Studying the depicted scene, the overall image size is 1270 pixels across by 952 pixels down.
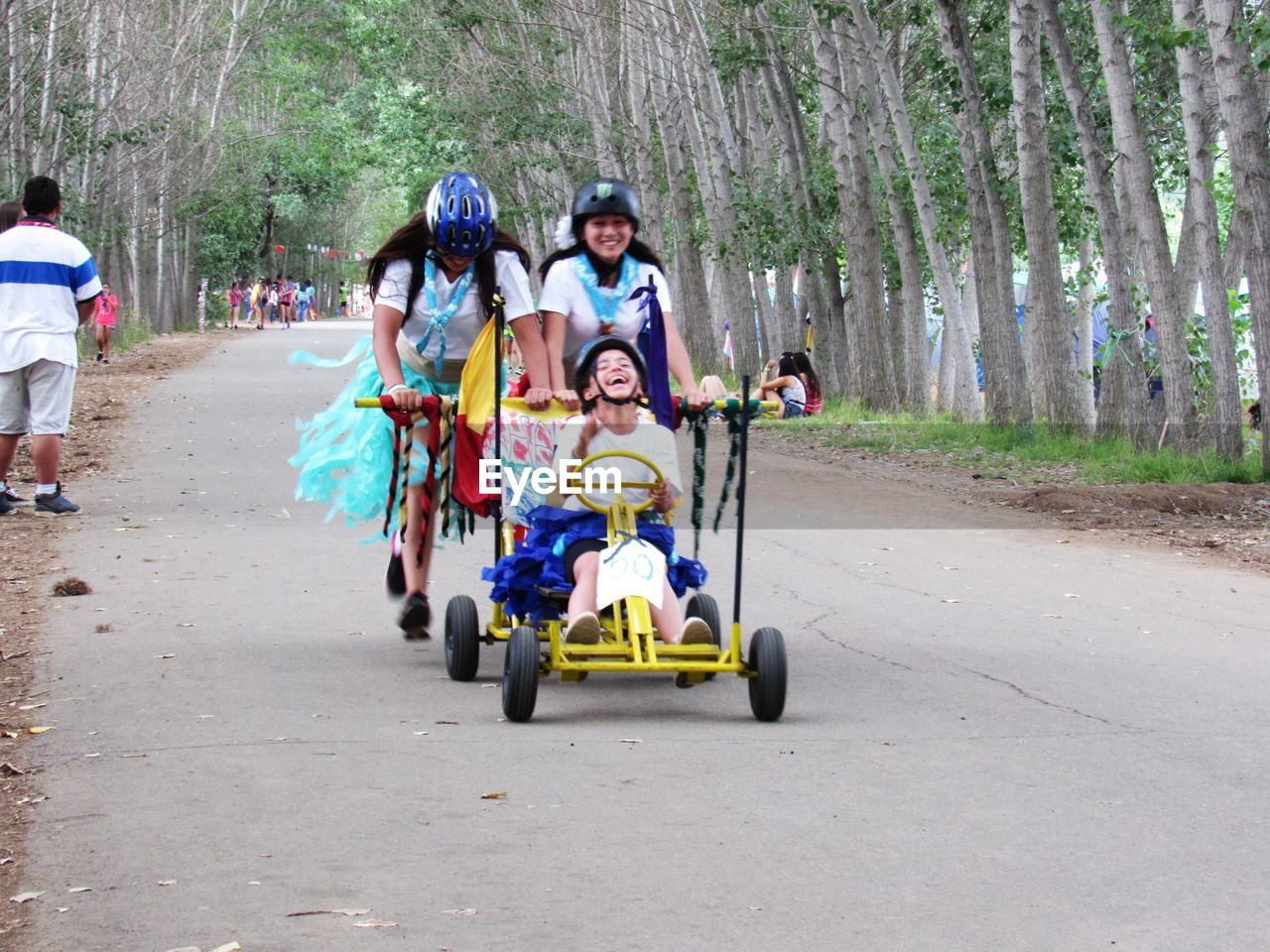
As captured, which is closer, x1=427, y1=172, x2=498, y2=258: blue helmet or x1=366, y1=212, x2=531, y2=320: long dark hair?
x1=427, y1=172, x2=498, y2=258: blue helmet

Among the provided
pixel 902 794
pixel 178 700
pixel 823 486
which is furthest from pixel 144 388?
pixel 902 794

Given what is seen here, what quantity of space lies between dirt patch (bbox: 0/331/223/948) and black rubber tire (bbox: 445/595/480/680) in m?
1.52

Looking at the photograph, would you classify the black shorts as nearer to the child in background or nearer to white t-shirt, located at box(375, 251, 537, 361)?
white t-shirt, located at box(375, 251, 537, 361)

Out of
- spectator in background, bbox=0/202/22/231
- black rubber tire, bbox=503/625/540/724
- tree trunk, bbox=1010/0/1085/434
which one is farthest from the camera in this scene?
tree trunk, bbox=1010/0/1085/434

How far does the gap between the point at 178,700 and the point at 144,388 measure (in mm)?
21131

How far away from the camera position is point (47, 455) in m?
12.3

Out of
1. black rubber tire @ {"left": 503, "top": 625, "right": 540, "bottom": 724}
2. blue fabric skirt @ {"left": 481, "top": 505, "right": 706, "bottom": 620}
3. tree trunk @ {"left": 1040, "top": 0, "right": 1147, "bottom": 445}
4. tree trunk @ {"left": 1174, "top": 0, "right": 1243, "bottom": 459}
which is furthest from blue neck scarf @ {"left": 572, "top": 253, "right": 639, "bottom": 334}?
tree trunk @ {"left": 1040, "top": 0, "right": 1147, "bottom": 445}

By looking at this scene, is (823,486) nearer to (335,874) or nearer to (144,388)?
(335,874)

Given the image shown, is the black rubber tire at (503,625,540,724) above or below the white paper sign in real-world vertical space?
below

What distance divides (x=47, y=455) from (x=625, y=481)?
6.52 m

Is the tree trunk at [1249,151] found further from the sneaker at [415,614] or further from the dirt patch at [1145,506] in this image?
the sneaker at [415,614]

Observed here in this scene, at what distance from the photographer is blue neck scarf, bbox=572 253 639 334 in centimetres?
758

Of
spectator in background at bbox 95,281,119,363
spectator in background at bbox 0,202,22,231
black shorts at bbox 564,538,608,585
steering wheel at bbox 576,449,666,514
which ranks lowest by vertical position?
black shorts at bbox 564,538,608,585

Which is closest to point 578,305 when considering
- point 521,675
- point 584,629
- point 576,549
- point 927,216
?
point 576,549
